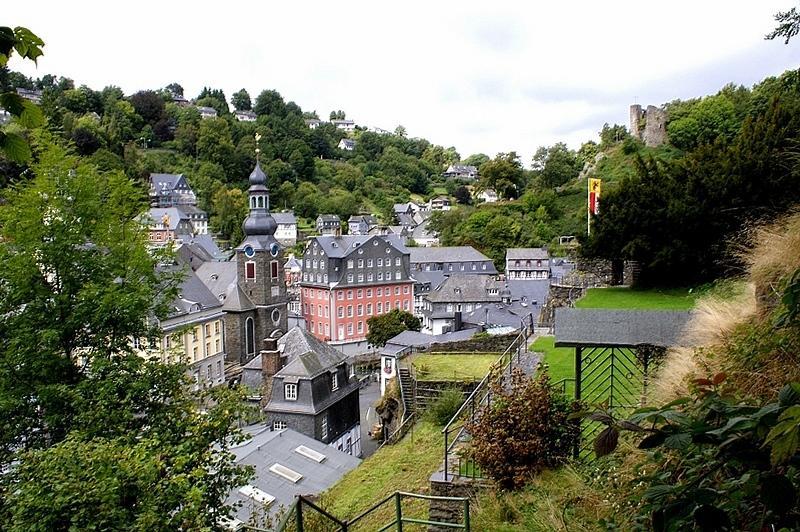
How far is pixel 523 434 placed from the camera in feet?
24.2

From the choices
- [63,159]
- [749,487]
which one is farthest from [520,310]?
[749,487]

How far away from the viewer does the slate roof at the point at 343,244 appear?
54.2 meters

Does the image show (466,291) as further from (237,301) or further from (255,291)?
(237,301)

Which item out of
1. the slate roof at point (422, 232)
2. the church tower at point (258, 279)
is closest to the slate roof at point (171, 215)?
the slate roof at point (422, 232)

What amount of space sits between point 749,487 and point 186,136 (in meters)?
124

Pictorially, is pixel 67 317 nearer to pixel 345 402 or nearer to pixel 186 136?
pixel 345 402

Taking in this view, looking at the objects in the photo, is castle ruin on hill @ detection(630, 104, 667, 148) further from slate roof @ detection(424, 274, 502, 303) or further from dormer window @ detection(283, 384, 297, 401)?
dormer window @ detection(283, 384, 297, 401)

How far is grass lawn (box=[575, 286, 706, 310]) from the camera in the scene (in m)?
15.0

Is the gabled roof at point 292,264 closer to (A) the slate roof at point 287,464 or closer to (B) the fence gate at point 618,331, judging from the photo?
(A) the slate roof at point 287,464

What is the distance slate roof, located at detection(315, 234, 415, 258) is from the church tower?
29.3 feet

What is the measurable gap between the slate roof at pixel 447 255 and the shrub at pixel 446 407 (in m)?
49.6

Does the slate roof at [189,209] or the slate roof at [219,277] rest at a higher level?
the slate roof at [189,209]

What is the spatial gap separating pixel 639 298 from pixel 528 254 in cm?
4170

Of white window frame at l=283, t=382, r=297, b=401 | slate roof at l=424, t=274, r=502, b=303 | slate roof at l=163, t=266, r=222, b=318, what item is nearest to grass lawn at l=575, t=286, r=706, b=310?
white window frame at l=283, t=382, r=297, b=401
